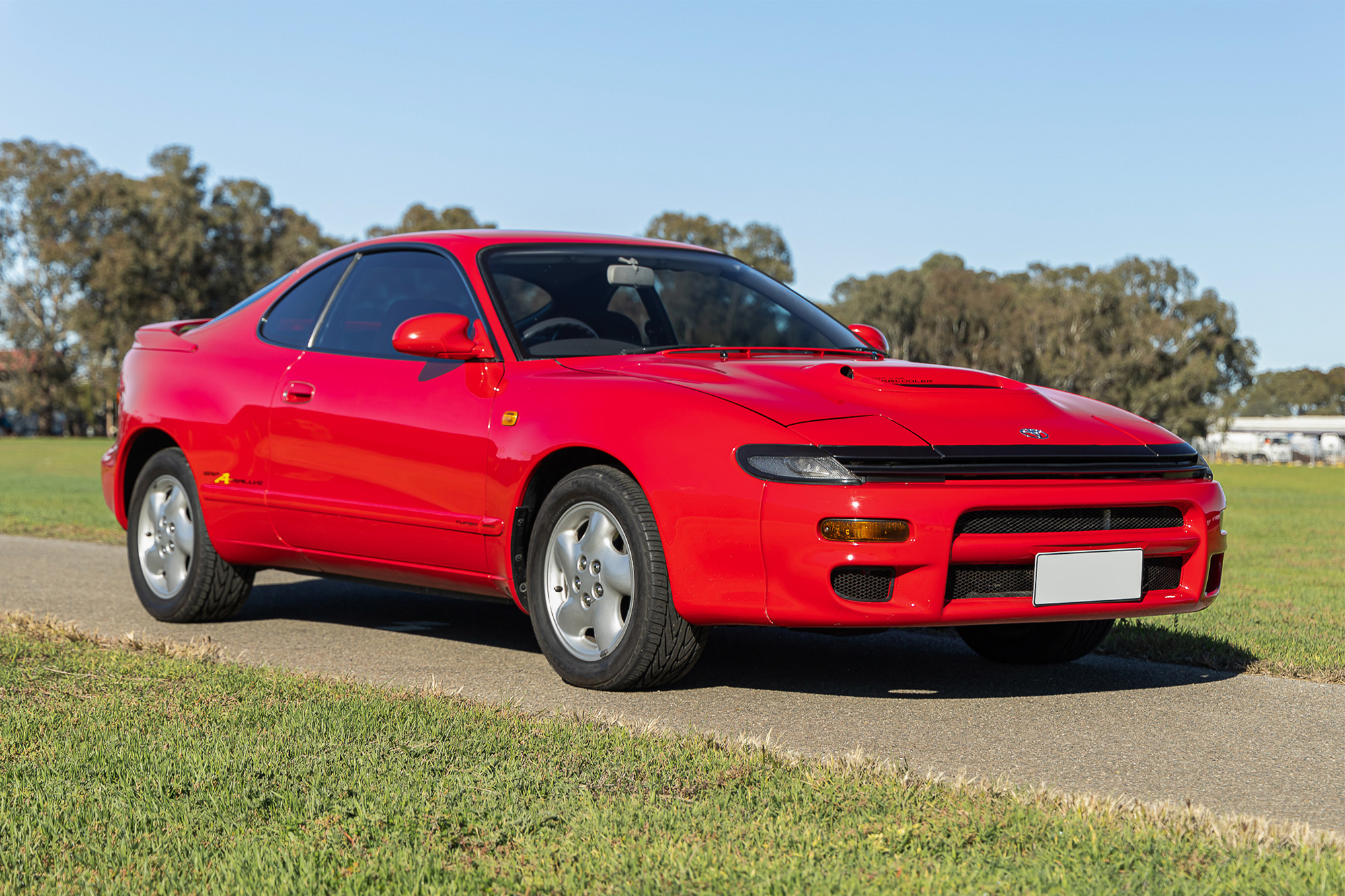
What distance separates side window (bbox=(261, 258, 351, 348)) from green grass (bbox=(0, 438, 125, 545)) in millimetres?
5086

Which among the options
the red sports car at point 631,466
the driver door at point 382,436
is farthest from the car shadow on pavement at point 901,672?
the driver door at point 382,436

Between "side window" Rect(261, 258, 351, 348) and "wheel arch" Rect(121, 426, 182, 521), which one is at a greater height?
"side window" Rect(261, 258, 351, 348)

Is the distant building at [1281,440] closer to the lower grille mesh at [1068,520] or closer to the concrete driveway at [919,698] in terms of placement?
the concrete driveway at [919,698]

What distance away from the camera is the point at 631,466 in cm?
451

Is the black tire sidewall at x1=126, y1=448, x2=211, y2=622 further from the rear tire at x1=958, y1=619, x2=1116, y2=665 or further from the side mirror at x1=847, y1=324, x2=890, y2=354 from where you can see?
the rear tire at x1=958, y1=619, x2=1116, y2=665

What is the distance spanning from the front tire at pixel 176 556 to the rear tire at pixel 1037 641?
10.9 ft

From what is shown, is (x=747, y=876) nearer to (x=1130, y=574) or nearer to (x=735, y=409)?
(x=735, y=409)

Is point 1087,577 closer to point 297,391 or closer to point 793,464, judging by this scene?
point 793,464

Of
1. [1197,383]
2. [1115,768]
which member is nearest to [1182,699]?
[1115,768]

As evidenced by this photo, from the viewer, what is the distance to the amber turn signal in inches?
160

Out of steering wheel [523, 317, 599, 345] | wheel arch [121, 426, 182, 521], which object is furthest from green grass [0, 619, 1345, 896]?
wheel arch [121, 426, 182, 521]

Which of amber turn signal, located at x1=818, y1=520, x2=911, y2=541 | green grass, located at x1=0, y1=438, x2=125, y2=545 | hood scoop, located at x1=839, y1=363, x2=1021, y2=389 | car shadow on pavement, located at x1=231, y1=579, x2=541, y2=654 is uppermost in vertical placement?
hood scoop, located at x1=839, y1=363, x2=1021, y2=389

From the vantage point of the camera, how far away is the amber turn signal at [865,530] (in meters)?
4.07

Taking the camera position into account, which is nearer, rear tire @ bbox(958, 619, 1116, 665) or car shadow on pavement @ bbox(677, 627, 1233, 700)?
car shadow on pavement @ bbox(677, 627, 1233, 700)
